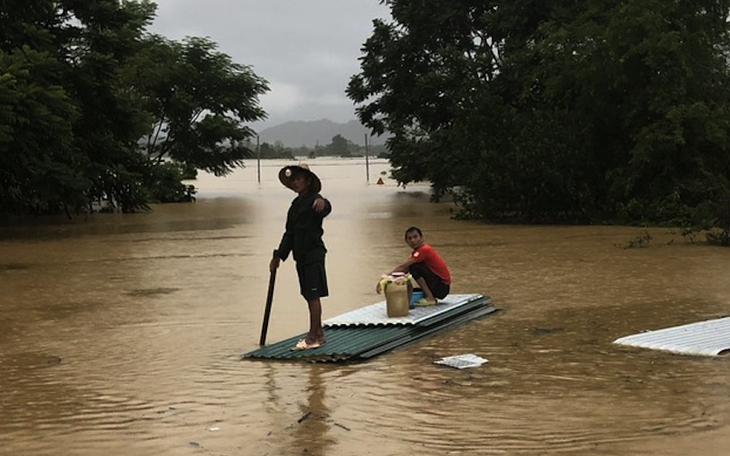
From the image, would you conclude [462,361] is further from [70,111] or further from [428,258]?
[70,111]

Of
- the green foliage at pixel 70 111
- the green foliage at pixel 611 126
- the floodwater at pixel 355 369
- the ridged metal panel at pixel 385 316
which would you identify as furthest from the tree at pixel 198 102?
the ridged metal panel at pixel 385 316

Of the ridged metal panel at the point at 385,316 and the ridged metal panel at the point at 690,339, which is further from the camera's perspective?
the ridged metal panel at the point at 385,316

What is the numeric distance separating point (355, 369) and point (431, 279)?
2.71 metres

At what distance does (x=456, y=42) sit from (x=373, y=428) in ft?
111

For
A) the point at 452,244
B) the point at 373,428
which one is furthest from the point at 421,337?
the point at 452,244

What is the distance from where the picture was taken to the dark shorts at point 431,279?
10.1 metres

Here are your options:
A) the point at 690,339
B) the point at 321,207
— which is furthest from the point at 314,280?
the point at 690,339

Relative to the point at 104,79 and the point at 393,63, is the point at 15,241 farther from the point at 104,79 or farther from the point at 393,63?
the point at 393,63

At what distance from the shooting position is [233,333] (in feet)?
31.8

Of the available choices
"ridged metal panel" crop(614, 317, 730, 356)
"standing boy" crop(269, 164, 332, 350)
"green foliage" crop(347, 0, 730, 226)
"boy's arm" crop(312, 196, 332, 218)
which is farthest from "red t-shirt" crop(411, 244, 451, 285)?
"green foliage" crop(347, 0, 730, 226)

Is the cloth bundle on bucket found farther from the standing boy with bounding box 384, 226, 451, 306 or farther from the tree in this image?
the tree

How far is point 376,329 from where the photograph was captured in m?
9.09

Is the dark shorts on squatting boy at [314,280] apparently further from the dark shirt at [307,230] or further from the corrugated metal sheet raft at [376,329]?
the corrugated metal sheet raft at [376,329]

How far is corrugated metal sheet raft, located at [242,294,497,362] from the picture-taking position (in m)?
8.09
